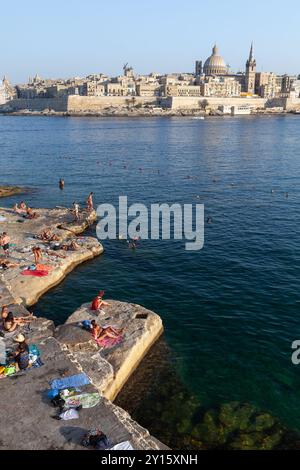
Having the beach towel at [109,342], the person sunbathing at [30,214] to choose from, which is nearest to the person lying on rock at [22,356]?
the beach towel at [109,342]

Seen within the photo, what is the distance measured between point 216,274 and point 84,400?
12506mm

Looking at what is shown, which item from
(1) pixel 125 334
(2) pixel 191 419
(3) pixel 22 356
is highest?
(3) pixel 22 356

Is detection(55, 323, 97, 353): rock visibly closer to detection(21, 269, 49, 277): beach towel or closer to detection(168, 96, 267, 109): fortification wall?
detection(21, 269, 49, 277): beach towel

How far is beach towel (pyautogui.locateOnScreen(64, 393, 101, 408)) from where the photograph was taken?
1191cm

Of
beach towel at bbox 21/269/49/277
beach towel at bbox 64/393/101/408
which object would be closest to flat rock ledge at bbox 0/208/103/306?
beach towel at bbox 21/269/49/277

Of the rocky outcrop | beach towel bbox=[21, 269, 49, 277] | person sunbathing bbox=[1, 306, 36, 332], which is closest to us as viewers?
the rocky outcrop

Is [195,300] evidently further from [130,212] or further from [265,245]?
[130,212]

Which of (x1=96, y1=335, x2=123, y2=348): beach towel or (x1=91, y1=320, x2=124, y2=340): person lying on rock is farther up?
(x1=91, y1=320, x2=124, y2=340): person lying on rock

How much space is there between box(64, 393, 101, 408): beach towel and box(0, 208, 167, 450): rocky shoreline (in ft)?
0.51

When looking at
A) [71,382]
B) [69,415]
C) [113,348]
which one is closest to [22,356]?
[71,382]

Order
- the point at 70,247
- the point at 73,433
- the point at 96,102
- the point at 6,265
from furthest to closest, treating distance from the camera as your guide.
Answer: the point at 96,102 → the point at 70,247 → the point at 6,265 → the point at 73,433

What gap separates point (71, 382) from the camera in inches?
502

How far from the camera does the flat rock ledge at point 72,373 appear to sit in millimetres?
10836

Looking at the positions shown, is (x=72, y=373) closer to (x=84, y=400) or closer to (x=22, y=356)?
(x=84, y=400)
